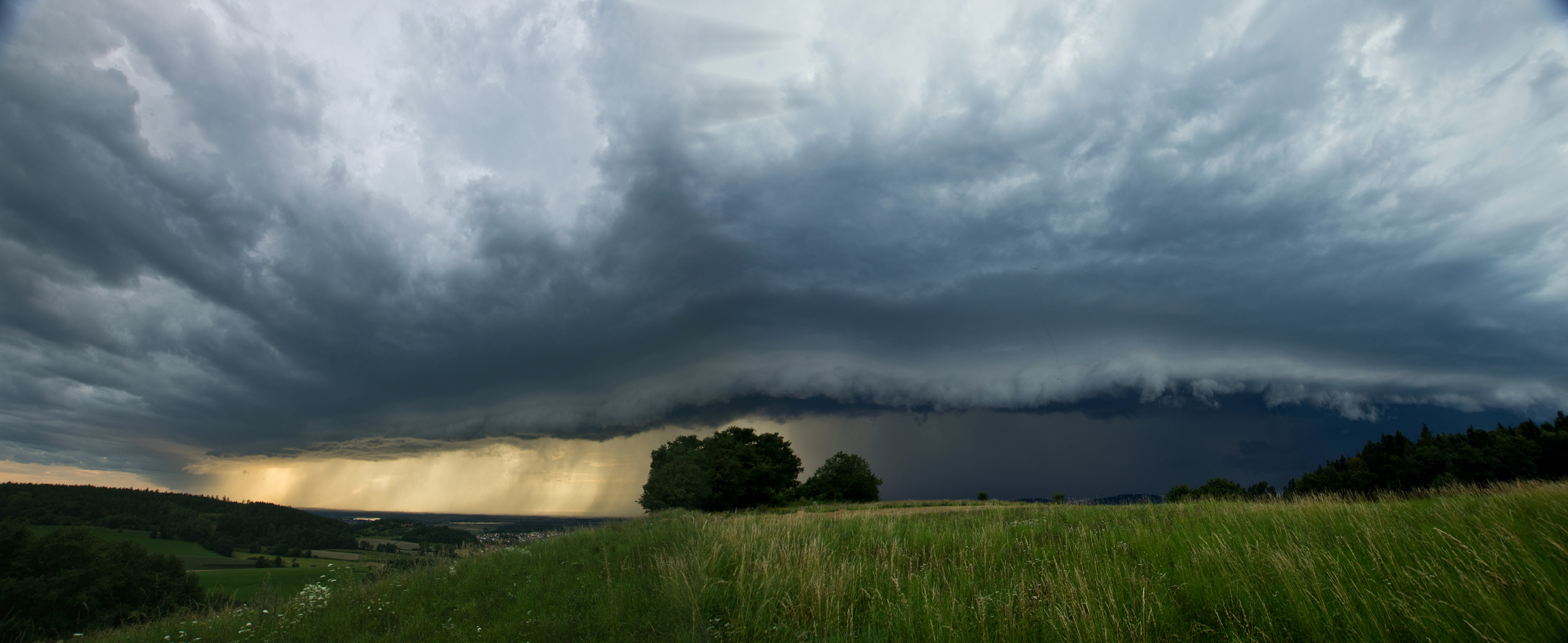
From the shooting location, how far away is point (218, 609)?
1191cm

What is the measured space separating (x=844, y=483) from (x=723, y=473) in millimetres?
19604

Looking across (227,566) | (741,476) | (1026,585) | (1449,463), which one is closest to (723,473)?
(741,476)

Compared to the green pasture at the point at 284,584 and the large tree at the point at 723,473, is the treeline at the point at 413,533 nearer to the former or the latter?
the green pasture at the point at 284,584

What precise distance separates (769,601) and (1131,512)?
39.7 ft

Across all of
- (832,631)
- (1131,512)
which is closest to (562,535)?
(832,631)

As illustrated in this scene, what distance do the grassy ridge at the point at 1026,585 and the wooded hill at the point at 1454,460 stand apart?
41.8 meters

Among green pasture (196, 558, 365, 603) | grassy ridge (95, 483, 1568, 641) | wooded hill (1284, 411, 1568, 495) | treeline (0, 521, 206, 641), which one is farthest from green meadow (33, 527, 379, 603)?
wooded hill (1284, 411, 1568, 495)

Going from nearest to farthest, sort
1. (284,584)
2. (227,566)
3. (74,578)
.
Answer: (284,584)
(74,578)
(227,566)

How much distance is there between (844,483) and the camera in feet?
203

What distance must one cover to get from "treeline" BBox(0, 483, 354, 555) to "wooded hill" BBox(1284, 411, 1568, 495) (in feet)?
236

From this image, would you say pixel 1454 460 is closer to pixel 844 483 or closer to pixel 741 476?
pixel 844 483

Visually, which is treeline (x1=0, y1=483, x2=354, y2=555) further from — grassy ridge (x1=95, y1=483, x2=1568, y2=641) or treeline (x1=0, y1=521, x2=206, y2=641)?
grassy ridge (x1=95, y1=483, x2=1568, y2=641)

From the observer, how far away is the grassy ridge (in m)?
4.64

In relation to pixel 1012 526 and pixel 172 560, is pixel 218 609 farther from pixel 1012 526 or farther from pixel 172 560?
pixel 172 560
